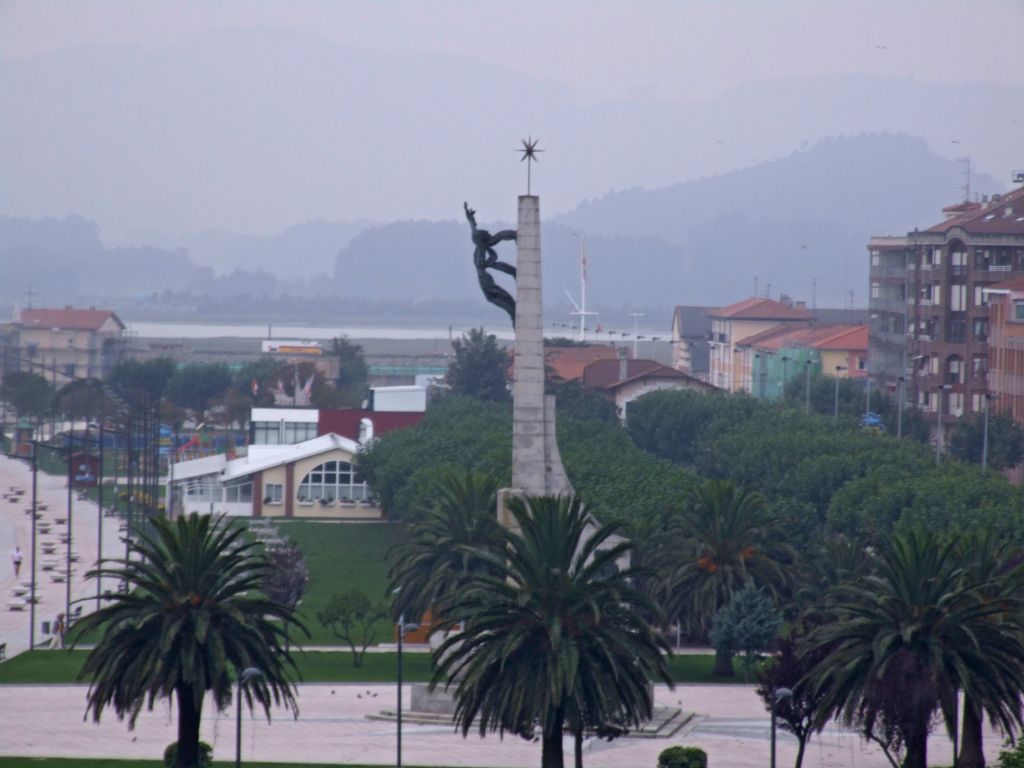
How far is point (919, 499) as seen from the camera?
181 ft

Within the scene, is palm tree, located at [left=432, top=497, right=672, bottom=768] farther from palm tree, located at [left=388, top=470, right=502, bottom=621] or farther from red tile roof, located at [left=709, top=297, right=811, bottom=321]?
red tile roof, located at [left=709, top=297, right=811, bottom=321]

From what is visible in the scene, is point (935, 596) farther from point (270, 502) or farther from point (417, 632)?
point (270, 502)

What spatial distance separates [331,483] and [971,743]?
5053 centimetres

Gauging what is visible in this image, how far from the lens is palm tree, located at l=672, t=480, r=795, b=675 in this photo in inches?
1870

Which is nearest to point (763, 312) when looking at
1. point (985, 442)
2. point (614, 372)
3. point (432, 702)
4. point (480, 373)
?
point (614, 372)

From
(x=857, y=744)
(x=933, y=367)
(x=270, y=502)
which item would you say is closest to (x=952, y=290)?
(x=933, y=367)

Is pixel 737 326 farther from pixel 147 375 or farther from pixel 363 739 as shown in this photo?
pixel 363 739

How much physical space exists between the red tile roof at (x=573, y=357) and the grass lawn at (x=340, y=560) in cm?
5045

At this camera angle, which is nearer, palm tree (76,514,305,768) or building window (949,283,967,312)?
palm tree (76,514,305,768)

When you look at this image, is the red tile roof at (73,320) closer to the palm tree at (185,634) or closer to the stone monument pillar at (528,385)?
the stone monument pillar at (528,385)

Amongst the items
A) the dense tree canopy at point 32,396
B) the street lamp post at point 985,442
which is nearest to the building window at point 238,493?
the street lamp post at point 985,442

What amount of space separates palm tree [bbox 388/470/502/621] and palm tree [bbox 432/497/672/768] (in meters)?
13.2

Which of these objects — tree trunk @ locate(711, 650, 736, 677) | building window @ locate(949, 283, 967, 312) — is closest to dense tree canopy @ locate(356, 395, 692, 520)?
tree trunk @ locate(711, 650, 736, 677)

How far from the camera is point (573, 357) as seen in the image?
134625 mm
